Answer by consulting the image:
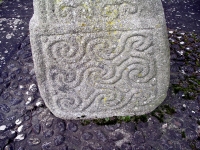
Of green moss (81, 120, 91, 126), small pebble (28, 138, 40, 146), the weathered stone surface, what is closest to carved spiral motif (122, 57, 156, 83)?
the weathered stone surface

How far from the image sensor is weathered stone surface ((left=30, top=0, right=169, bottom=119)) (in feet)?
4.17

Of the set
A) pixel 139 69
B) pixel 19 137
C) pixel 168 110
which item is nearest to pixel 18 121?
pixel 19 137

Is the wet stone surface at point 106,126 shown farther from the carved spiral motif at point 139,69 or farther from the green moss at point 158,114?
the carved spiral motif at point 139,69

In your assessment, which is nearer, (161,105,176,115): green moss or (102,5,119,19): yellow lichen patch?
(102,5,119,19): yellow lichen patch

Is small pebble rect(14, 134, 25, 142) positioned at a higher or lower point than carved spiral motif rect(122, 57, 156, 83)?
lower

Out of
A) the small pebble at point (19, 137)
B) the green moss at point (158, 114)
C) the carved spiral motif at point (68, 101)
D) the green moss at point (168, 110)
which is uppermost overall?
the carved spiral motif at point (68, 101)

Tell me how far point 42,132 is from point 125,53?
0.74 meters

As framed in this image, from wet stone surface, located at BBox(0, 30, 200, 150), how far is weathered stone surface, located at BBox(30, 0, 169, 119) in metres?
0.08

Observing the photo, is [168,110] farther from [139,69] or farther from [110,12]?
[110,12]

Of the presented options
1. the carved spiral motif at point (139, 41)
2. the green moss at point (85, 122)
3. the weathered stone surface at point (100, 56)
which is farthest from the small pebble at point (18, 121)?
the carved spiral motif at point (139, 41)

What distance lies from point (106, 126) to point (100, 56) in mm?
488

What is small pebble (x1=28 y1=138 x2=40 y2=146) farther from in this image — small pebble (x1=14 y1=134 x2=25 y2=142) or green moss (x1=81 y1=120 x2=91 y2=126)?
green moss (x1=81 y1=120 x2=91 y2=126)

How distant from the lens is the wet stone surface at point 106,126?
1532 mm

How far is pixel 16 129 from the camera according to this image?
166 centimetres
